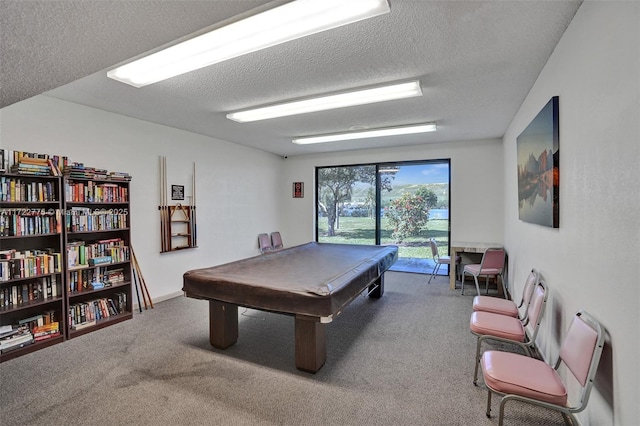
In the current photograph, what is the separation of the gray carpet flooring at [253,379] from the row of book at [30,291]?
54cm

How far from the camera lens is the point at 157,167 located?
4336 mm

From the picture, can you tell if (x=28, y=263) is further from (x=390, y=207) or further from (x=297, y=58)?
(x=390, y=207)

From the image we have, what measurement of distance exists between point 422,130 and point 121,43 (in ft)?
12.9

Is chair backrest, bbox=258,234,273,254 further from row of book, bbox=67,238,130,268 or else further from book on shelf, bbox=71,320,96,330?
book on shelf, bbox=71,320,96,330

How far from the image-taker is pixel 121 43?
182 cm

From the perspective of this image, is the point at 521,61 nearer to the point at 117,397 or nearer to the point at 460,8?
the point at 460,8

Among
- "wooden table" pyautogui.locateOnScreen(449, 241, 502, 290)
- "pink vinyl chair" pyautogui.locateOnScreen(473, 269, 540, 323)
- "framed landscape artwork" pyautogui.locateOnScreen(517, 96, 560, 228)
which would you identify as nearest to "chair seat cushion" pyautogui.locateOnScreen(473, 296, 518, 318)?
"pink vinyl chair" pyautogui.locateOnScreen(473, 269, 540, 323)

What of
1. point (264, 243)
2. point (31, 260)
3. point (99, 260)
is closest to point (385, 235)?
point (264, 243)

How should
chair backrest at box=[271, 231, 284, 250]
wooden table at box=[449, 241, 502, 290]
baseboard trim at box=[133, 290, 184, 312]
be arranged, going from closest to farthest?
1. baseboard trim at box=[133, 290, 184, 312]
2. wooden table at box=[449, 241, 502, 290]
3. chair backrest at box=[271, 231, 284, 250]

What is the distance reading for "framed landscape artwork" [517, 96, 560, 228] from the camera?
2.15m

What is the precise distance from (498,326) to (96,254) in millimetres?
4284

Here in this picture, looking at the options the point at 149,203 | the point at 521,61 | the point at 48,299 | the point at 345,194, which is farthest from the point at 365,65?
the point at 345,194

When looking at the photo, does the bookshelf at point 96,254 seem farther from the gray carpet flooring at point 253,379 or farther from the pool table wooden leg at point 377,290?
the pool table wooden leg at point 377,290

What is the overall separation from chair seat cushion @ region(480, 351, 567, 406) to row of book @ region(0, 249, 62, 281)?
404 cm
